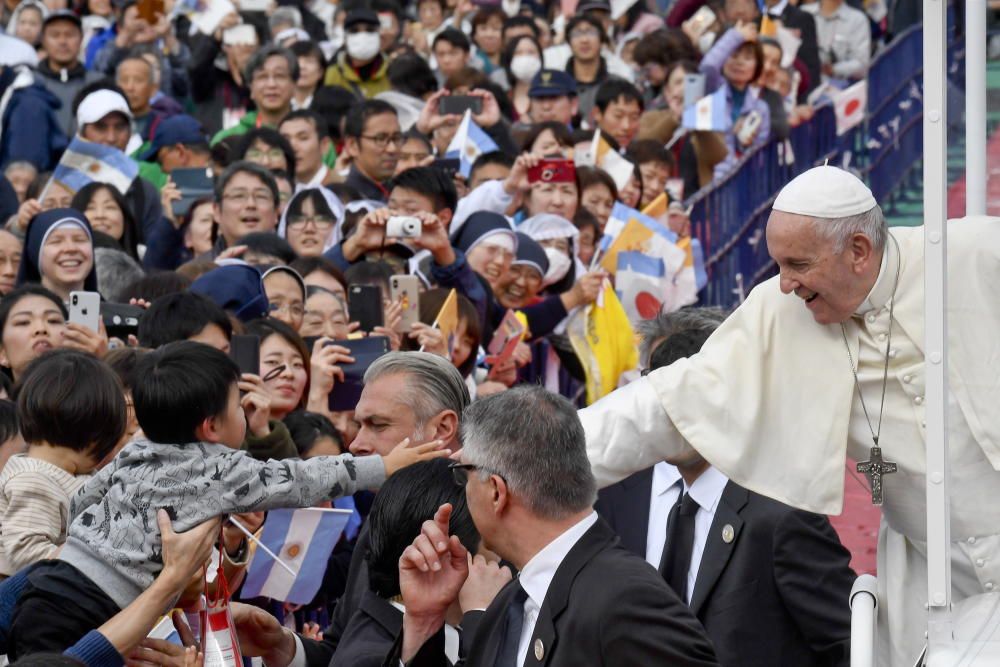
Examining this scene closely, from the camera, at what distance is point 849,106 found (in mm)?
15695

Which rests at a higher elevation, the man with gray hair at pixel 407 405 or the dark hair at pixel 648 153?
the man with gray hair at pixel 407 405

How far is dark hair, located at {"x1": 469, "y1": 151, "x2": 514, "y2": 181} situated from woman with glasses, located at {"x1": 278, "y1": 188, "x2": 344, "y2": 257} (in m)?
1.52

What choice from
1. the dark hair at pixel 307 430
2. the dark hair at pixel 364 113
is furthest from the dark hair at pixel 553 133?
the dark hair at pixel 307 430

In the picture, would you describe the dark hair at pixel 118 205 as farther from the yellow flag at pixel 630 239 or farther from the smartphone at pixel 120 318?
the yellow flag at pixel 630 239

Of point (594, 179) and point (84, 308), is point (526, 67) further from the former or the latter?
point (84, 308)

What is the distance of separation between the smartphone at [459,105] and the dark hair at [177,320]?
5.44 meters

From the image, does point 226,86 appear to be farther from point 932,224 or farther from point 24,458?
point 932,224

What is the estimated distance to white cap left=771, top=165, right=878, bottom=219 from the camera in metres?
4.05

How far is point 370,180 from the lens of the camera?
399 inches

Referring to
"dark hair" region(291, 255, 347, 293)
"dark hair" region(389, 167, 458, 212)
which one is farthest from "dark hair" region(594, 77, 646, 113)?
"dark hair" region(291, 255, 347, 293)

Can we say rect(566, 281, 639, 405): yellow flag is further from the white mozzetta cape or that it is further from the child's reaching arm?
the white mozzetta cape

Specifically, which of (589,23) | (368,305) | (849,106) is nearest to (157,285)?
(368,305)

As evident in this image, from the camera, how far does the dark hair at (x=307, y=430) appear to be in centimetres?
625

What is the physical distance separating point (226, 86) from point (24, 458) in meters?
9.50
